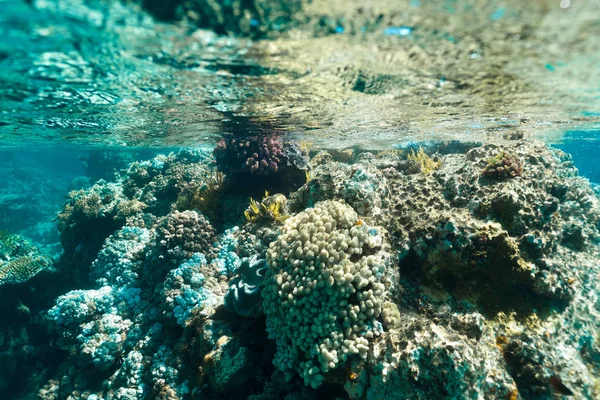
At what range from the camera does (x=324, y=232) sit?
4734 millimetres

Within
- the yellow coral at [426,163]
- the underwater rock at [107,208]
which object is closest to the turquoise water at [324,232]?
the underwater rock at [107,208]

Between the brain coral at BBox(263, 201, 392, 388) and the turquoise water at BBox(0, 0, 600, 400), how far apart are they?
0.03 metres

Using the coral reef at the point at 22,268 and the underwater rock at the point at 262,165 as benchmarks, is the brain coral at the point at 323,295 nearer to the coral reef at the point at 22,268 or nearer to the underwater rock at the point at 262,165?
the underwater rock at the point at 262,165

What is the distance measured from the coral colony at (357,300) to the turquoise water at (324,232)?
3cm

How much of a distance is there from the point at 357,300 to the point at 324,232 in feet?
3.74

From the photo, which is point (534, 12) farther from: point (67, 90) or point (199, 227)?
point (67, 90)

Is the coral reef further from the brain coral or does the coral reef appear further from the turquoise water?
the brain coral

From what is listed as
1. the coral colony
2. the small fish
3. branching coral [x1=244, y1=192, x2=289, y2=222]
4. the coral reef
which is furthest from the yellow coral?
the coral reef

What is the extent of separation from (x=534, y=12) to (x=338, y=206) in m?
4.10

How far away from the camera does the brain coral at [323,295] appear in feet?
13.3

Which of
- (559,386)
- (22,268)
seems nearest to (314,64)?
(559,386)

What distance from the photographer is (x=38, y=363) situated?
8.84m

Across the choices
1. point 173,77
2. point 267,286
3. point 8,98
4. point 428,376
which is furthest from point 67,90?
point 428,376

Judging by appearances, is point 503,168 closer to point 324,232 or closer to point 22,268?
point 324,232
